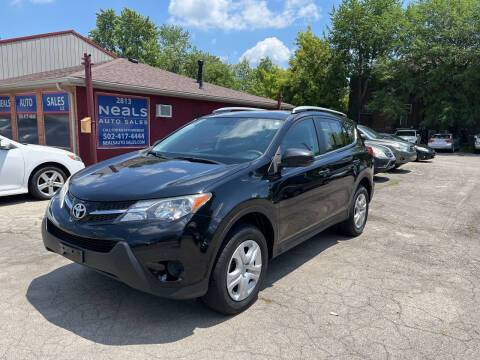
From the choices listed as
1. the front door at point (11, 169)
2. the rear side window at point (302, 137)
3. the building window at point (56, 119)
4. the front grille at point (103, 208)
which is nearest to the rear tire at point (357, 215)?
the rear side window at point (302, 137)

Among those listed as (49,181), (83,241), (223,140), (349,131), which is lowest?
(49,181)

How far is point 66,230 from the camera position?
276 centimetres

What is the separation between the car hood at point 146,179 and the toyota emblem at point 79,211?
0.23 feet

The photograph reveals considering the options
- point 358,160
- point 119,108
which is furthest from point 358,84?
point 358,160

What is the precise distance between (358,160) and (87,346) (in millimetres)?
3858

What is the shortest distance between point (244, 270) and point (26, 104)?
12.0 metres

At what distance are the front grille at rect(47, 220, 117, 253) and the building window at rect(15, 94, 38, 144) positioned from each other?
1059cm

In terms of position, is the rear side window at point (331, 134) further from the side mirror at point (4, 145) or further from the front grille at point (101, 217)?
the side mirror at point (4, 145)

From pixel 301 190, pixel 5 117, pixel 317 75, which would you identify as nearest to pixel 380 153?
pixel 301 190

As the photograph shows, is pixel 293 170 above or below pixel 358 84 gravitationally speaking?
below

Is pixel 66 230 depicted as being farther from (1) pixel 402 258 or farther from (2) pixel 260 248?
(1) pixel 402 258

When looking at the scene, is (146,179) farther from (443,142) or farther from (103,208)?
(443,142)

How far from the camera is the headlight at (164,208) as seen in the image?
99.6 inches

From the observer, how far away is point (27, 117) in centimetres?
1210
